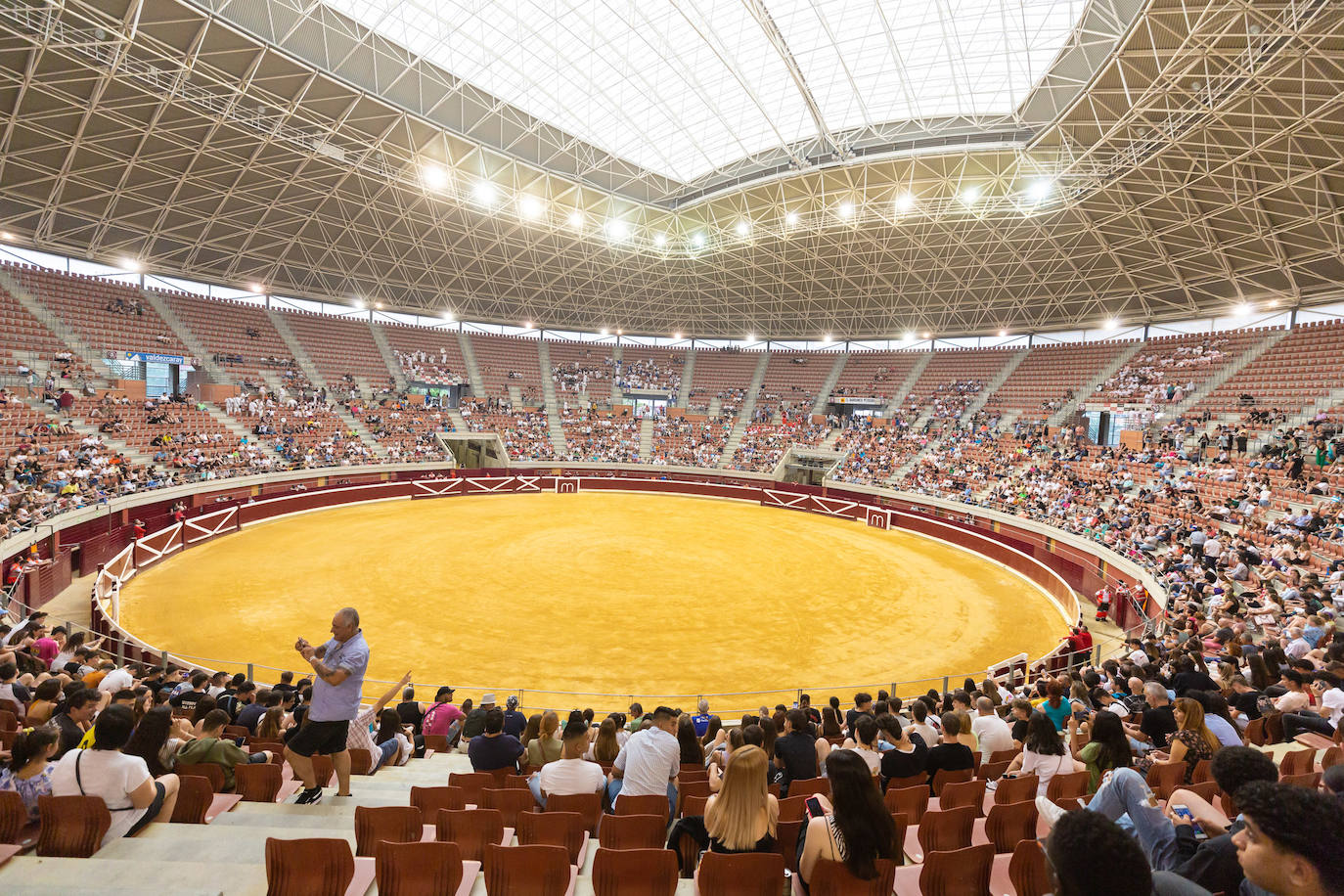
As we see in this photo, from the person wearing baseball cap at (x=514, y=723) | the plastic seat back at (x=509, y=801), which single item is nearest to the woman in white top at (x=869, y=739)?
the plastic seat back at (x=509, y=801)

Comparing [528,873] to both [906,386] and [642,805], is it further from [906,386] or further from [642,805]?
[906,386]

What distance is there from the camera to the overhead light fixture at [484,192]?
89.9ft

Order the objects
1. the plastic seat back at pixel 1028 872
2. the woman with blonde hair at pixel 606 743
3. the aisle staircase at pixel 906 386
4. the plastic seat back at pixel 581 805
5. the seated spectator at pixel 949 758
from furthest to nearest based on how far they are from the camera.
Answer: the aisle staircase at pixel 906 386 → the woman with blonde hair at pixel 606 743 → the seated spectator at pixel 949 758 → the plastic seat back at pixel 581 805 → the plastic seat back at pixel 1028 872

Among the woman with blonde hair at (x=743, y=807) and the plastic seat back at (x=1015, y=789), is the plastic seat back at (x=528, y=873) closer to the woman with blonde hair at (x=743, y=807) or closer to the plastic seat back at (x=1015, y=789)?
the woman with blonde hair at (x=743, y=807)

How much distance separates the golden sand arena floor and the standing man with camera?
246 inches

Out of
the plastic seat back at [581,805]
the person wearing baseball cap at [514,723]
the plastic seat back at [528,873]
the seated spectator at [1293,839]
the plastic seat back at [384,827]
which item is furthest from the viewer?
the person wearing baseball cap at [514,723]

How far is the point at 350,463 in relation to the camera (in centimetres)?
3653

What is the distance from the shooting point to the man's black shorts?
16.7 feet

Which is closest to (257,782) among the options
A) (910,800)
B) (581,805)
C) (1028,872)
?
(581,805)

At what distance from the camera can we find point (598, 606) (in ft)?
57.0

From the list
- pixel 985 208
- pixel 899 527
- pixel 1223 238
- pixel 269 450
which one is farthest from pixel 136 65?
pixel 1223 238

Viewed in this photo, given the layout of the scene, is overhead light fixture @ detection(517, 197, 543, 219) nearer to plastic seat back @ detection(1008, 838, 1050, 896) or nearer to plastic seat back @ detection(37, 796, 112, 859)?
plastic seat back @ detection(37, 796, 112, 859)

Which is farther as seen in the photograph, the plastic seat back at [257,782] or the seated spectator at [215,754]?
the seated spectator at [215,754]

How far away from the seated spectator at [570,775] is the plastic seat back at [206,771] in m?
2.98
